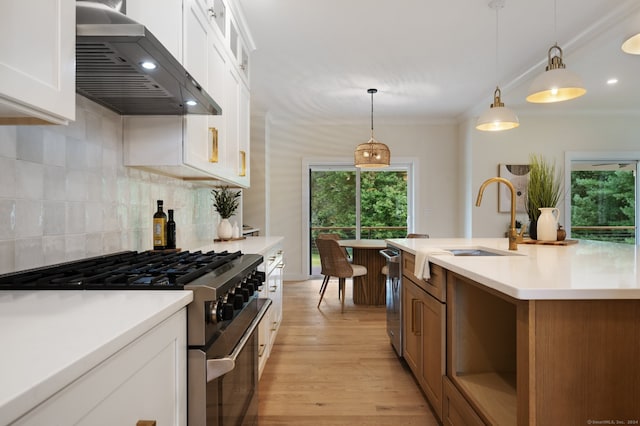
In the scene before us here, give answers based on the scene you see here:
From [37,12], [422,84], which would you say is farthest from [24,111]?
[422,84]

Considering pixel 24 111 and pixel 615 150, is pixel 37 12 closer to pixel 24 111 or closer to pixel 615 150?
pixel 24 111

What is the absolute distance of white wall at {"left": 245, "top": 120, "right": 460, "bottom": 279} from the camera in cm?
619

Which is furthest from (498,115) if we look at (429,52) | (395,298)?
(395,298)

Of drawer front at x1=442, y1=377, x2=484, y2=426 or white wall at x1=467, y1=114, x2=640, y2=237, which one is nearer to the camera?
drawer front at x1=442, y1=377, x2=484, y2=426

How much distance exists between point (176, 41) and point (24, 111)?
991mm

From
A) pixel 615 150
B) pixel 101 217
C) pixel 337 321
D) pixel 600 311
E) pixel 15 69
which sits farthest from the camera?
pixel 615 150

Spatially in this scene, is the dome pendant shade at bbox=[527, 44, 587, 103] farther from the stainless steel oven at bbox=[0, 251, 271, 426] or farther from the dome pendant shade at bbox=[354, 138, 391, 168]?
the dome pendant shade at bbox=[354, 138, 391, 168]

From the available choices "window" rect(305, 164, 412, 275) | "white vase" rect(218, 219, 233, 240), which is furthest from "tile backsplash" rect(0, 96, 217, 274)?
"window" rect(305, 164, 412, 275)

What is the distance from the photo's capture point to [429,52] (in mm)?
3633

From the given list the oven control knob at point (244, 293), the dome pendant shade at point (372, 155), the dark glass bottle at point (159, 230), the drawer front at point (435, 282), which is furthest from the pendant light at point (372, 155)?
the oven control knob at point (244, 293)

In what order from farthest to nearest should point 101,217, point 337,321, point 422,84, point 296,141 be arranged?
point 296,141, point 422,84, point 337,321, point 101,217

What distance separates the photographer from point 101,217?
1646mm

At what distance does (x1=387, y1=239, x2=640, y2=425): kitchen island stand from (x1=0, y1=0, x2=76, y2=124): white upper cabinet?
4.41 feet

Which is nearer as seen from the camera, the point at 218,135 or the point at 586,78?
the point at 218,135
